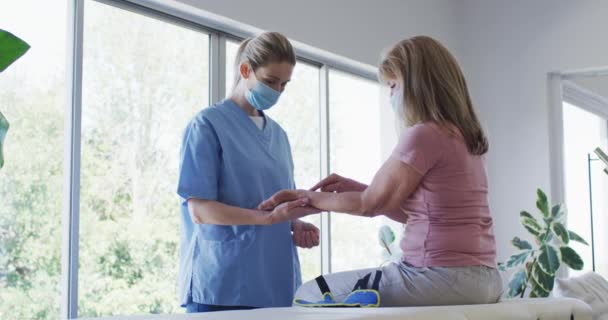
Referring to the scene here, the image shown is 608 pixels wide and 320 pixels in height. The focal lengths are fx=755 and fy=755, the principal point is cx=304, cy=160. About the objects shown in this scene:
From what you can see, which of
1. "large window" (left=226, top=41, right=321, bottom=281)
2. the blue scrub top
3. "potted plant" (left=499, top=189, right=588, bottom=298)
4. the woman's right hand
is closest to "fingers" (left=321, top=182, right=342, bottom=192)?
the woman's right hand

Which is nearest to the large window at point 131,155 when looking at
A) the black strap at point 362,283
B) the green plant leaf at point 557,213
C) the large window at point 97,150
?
the large window at point 97,150

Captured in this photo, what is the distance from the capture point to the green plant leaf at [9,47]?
102 centimetres

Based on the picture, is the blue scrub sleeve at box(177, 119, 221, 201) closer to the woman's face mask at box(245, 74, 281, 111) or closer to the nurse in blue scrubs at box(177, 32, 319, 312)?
the nurse in blue scrubs at box(177, 32, 319, 312)

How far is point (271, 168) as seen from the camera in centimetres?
228

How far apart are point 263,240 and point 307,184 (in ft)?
6.57

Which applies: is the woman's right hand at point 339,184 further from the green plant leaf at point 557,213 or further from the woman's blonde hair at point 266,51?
the green plant leaf at point 557,213

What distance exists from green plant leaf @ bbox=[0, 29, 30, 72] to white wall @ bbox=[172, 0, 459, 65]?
2.16 meters

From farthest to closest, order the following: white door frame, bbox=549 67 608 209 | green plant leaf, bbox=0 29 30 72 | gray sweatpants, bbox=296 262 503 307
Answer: white door frame, bbox=549 67 608 209 < gray sweatpants, bbox=296 262 503 307 < green plant leaf, bbox=0 29 30 72

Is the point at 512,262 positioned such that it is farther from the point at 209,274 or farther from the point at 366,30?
the point at 209,274

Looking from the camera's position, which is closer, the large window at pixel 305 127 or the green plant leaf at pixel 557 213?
the large window at pixel 305 127

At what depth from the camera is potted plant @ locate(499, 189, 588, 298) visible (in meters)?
4.15

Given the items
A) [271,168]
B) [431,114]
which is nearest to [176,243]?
[271,168]

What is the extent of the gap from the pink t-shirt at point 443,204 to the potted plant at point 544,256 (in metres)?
2.62

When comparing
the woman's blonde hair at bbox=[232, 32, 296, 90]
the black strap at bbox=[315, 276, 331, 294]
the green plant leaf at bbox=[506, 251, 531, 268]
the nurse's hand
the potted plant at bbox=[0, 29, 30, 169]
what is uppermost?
the woman's blonde hair at bbox=[232, 32, 296, 90]
